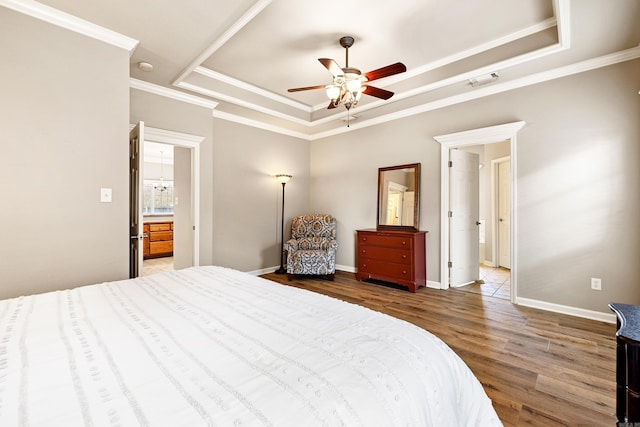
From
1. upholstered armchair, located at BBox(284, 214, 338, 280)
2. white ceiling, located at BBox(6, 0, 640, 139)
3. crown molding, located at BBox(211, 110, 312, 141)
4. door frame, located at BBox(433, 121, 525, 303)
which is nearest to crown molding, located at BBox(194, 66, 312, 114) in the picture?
white ceiling, located at BBox(6, 0, 640, 139)

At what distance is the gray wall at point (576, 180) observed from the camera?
2830 millimetres

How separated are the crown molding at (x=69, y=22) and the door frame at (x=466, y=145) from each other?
3.75 metres

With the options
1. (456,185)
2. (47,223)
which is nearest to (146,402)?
(47,223)

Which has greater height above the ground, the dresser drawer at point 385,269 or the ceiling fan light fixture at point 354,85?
the ceiling fan light fixture at point 354,85

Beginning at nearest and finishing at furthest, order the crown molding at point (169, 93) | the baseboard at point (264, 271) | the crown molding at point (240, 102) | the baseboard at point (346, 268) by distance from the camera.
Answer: the crown molding at point (169, 93) < the crown molding at point (240, 102) < the baseboard at point (264, 271) < the baseboard at point (346, 268)

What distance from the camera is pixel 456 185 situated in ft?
13.6

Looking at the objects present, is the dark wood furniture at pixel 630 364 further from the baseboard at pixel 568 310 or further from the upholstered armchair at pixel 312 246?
the upholstered armchair at pixel 312 246

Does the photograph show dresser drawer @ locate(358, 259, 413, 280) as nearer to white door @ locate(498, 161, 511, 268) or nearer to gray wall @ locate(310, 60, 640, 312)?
gray wall @ locate(310, 60, 640, 312)

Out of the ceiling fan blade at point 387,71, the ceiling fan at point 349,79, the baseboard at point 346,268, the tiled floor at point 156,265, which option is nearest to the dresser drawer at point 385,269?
the baseboard at point 346,268

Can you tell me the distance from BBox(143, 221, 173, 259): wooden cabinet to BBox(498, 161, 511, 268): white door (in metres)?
7.14

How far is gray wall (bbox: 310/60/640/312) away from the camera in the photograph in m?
2.83

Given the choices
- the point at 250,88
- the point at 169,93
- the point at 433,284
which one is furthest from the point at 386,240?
the point at 169,93

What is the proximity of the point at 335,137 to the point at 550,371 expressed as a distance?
443 cm

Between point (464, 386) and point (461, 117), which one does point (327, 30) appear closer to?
point (461, 117)
